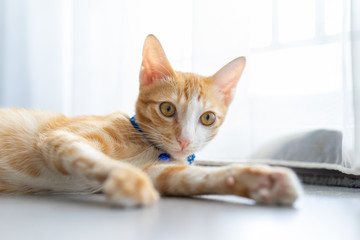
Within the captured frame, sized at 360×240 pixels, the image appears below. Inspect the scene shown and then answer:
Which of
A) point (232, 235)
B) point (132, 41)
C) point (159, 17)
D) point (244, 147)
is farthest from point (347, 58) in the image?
point (132, 41)

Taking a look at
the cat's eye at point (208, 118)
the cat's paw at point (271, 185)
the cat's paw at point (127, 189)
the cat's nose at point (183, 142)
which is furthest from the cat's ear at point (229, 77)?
the cat's paw at point (127, 189)

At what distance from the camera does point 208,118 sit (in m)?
1.27

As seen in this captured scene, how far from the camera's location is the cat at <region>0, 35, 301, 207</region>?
814 millimetres

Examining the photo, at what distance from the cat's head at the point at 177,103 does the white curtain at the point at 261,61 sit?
31cm

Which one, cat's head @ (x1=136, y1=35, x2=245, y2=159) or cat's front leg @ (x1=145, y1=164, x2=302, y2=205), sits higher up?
cat's head @ (x1=136, y1=35, x2=245, y2=159)

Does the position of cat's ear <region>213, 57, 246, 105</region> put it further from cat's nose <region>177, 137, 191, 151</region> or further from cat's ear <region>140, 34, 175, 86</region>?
cat's nose <region>177, 137, 191, 151</region>

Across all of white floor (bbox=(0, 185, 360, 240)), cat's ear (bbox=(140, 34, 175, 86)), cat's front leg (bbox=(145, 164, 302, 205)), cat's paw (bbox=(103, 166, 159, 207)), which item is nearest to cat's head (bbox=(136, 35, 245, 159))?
cat's ear (bbox=(140, 34, 175, 86))

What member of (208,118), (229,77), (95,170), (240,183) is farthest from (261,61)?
A: (95,170)

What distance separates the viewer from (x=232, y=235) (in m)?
0.62

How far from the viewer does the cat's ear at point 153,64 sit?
4.19 feet

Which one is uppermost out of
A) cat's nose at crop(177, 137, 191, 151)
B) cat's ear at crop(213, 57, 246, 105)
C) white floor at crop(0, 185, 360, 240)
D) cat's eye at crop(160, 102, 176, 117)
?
cat's ear at crop(213, 57, 246, 105)

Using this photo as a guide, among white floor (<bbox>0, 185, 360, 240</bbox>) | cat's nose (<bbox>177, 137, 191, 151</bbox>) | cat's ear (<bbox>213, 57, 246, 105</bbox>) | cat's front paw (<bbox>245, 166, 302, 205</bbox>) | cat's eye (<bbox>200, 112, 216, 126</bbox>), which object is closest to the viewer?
white floor (<bbox>0, 185, 360, 240</bbox>)

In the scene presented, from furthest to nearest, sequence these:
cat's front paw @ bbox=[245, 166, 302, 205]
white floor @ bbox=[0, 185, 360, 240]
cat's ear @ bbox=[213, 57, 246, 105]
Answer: cat's ear @ bbox=[213, 57, 246, 105]
cat's front paw @ bbox=[245, 166, 302, 205]
white floor @ bbox=[0, 185, 360, 240]

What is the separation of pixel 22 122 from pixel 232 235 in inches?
37.4
